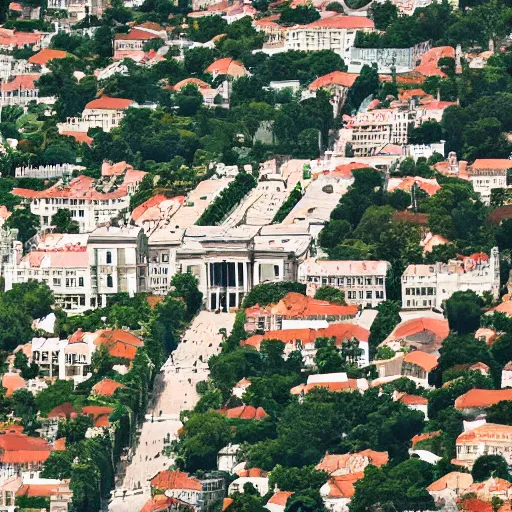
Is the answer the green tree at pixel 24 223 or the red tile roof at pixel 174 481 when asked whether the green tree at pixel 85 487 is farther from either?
the green tree at pixel 24 223

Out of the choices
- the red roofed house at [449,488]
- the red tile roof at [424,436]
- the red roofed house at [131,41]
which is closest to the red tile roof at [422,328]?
the red tile roof at [424,436]

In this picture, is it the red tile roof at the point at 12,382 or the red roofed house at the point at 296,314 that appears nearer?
the red tile roof at the point at 12,382

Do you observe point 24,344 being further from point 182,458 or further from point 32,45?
point 32,45

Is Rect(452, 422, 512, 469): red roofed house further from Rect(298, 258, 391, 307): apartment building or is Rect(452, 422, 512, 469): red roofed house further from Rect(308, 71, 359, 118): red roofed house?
Rect(308, 71, 359, 118): red roofed house

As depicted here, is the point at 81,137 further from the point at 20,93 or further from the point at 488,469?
the point at 488,469

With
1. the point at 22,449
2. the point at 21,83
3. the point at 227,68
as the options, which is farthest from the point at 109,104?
the point at 22,449

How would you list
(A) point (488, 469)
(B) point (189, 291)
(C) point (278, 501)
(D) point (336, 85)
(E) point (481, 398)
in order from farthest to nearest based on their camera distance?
(D) point (336, 85) → (B) point (189, 291) → (E) point (481, 398) → (A) point (488, 469) → (C) point (278, 501)
